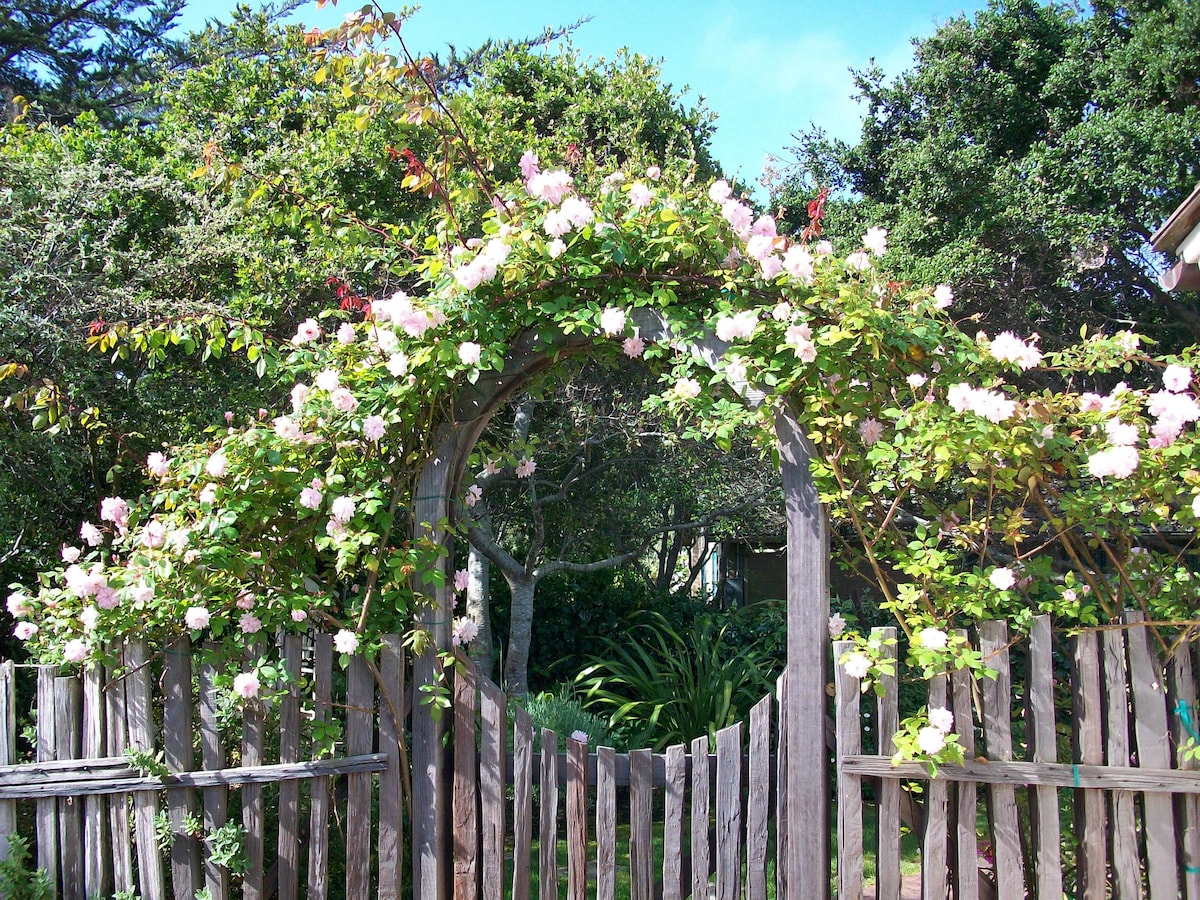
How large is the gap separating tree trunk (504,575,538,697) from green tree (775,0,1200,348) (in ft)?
13.8

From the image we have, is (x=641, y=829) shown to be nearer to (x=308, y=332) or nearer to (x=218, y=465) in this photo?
(x=218, y=465)

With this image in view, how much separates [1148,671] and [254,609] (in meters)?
2.63

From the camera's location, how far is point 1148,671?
239 cm

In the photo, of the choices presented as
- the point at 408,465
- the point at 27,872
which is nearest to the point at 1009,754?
the point at 408,465

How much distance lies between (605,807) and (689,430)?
123 cm

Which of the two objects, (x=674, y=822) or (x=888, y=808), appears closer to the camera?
(x=888, y=808)

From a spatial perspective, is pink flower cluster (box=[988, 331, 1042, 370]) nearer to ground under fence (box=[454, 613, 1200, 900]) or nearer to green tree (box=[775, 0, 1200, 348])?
ground under fence (box=[454, 613, 1200, 900])

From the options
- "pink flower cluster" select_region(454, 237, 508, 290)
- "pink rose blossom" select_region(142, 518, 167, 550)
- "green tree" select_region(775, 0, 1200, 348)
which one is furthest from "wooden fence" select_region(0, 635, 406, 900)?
"green tree" select_region(775, 0, 1200, 348)

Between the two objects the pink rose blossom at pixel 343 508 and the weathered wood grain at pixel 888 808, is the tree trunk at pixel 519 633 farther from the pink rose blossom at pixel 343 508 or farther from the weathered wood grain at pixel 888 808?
the weathered wood grain at pixel 888 808

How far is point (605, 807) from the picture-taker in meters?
2.71

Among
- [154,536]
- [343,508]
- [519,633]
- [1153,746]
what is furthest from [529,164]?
[519,633]

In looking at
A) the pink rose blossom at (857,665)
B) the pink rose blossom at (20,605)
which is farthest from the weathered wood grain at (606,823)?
the pink rose blossom at (20,605)

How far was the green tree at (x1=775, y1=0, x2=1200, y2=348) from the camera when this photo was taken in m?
7.81

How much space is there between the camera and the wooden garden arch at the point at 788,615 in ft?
8.24
